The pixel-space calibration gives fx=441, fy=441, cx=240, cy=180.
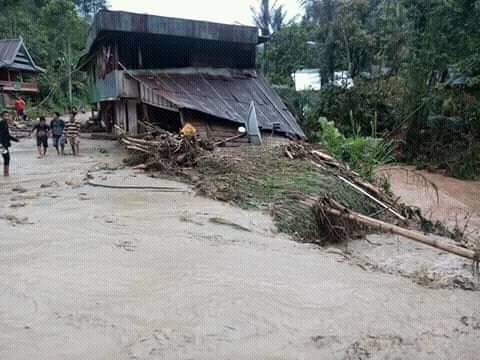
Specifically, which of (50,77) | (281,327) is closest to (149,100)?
(281,327)

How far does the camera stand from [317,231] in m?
6.96

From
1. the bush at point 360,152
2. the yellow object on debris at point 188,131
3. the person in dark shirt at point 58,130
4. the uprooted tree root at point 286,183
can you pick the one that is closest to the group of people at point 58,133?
the person in dark shirt at point 58,130

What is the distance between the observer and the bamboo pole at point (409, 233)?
198 inches

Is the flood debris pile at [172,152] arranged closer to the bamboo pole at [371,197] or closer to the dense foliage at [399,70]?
the bamboo pole at [371,197]

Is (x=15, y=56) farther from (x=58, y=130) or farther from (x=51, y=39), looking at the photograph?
(x=58, y=130)

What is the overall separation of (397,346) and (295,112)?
21104 mm

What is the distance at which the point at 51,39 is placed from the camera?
1423 inches

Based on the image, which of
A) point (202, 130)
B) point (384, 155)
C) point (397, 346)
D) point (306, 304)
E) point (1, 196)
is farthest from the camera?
point (202, 130)

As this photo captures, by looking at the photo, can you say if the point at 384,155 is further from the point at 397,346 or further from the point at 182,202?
the point at 397,346

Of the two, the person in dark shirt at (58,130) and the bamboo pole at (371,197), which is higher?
the person in dark shirt at (58,130)

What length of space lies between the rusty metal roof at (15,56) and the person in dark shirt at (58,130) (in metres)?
17.8

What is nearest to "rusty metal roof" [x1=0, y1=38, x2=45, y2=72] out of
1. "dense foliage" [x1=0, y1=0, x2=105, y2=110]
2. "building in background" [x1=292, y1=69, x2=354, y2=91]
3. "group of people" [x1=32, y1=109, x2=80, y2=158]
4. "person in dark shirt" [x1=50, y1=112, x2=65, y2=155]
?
"dense foliage" [x1=0, y1=0, x2=105, y2=110]

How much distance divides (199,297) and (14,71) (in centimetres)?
3215

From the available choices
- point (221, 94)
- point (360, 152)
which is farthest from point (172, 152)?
point (221, 94)
